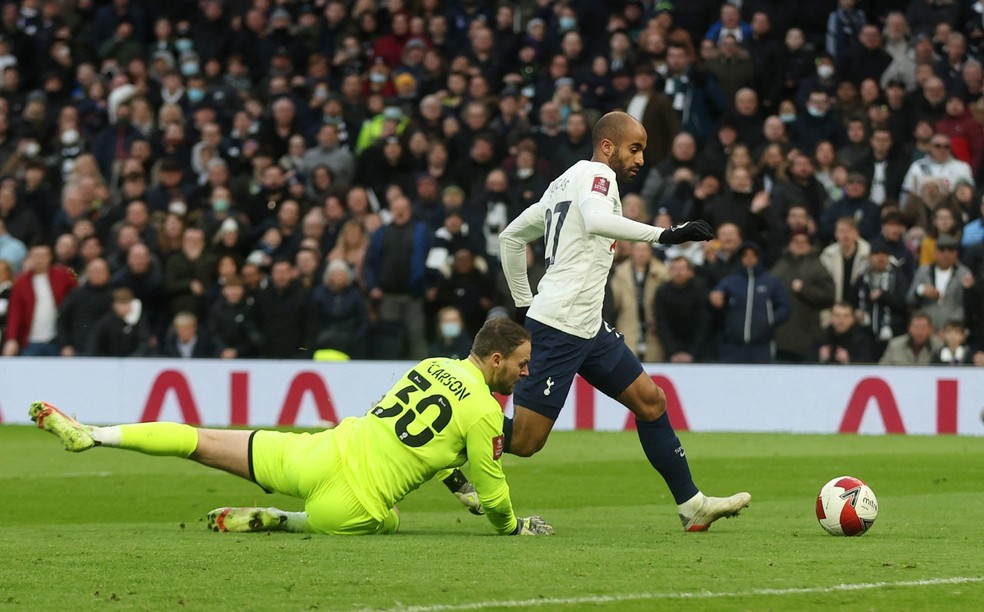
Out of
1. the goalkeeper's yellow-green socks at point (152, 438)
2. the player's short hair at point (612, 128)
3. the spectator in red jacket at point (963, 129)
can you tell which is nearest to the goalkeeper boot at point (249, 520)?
the goalkeeper's yellow-green socks at point (152, 438)

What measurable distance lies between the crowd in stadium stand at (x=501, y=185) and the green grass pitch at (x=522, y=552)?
168 inches

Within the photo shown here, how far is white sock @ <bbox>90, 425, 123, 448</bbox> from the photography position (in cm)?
800

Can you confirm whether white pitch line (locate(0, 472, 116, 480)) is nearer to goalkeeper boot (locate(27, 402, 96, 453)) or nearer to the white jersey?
goalkeeper boot (locate(27, 402, 96, 453))

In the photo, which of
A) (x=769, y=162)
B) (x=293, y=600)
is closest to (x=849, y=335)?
(x=769, y=162)

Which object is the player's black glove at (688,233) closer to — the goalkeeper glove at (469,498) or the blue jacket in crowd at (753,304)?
the goalkeeper glove at (469,498)

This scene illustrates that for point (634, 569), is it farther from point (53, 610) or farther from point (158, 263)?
point (158, 263)

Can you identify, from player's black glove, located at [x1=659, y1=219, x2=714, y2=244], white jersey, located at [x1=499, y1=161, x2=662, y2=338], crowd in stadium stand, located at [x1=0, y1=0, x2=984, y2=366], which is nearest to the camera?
player's black glove, located at [x1=659, y1=219, x2=714, y2=244]

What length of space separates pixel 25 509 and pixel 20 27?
1600 cm

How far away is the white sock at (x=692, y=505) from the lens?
8734 mm

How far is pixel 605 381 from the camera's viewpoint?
8688 millimetres

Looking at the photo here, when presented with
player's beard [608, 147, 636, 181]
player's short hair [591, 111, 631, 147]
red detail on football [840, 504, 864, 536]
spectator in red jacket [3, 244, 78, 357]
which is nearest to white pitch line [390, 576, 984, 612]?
red detail on football [840, 504, 864, 536]

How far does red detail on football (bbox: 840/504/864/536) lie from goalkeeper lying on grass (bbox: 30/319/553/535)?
1.54 metres

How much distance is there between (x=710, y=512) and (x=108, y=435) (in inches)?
124

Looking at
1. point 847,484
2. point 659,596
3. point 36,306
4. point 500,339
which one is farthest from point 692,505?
point 36,306
